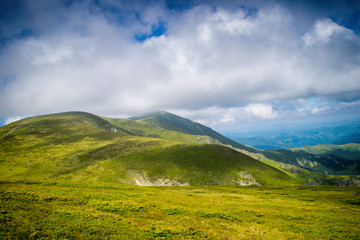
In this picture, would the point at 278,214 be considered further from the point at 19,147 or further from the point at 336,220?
the point at 19,147

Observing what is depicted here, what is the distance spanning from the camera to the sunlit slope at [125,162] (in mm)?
97938

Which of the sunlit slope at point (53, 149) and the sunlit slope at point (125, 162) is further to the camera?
the sunlit slope at point (53, 149)

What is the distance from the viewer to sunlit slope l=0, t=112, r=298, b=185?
97938mm

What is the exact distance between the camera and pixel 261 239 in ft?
66.6

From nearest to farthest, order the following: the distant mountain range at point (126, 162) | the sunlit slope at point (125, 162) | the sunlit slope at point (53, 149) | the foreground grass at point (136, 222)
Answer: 1. the foreground grass at point (136, 222)
2. the distant mountain range at point (126, 162)
3. the sunlit slope at point (125, 162)
4. the sunlit slope at point (53, 149)

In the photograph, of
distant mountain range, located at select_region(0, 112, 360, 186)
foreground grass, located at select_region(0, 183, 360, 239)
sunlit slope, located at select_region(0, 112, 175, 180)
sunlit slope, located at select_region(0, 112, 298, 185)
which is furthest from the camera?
sunlit slope, located at select_region(0, 112, 175, 180)

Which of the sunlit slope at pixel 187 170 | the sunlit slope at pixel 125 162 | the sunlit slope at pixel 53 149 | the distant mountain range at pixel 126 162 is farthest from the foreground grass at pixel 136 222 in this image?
the sunlit slope at pixel 53 149

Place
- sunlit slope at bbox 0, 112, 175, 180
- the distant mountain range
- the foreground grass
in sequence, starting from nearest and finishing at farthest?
1. the foreground grass
2. the distant mountain range
3. sunlit slope at bbox 0, 112, 175, 180

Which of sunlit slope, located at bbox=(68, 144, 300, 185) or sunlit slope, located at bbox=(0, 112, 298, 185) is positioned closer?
sunlit slope, located at bbox=(0, 112, 298, 185)

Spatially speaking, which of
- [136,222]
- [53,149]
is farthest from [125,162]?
[136,222]

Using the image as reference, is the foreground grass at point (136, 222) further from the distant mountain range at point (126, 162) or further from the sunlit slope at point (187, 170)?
the sunlit slope at point (187, 170)

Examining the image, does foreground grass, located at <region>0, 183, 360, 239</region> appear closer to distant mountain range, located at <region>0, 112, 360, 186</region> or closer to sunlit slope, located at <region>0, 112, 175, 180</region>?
distant mountain range, located at <region>0, 112, 360, 186</region>

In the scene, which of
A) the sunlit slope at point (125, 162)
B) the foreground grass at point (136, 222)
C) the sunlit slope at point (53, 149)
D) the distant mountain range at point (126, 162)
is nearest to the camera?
the foreground grass at point (136, 222)


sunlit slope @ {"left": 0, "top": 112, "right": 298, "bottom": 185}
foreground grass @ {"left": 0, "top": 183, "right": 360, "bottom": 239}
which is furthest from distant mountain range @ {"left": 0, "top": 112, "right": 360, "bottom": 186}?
foreground grass @ {"left": 0, "top": 183, "right": 360, "bottom": 239}
